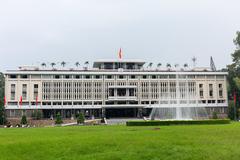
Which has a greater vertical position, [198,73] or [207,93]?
[198,73]

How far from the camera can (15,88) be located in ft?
288

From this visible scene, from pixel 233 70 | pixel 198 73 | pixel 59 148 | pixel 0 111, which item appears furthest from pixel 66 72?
pixel 59 148

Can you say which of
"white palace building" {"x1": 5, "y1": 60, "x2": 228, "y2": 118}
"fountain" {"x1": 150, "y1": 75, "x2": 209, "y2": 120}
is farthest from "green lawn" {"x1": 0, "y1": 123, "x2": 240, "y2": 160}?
"white palace building" {"x1": 5, "y1": 60, "x2": 228, "y2": 118}

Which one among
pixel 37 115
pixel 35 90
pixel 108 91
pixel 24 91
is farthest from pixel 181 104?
pixel 24 91

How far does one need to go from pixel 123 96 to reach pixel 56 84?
1888 centimetres

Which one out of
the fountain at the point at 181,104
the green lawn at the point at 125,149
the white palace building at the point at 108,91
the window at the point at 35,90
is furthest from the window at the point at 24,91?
the green lawn at the point at 125,149

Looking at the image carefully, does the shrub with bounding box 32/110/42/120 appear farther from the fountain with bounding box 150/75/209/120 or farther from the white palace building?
the fountain with bounding box 150/75/209/120

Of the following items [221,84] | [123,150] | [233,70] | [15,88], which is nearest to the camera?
[123,150]

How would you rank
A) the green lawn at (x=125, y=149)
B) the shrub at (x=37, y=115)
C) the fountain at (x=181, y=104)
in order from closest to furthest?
the green lawn at (x=125, y=149) < the shrub at (x=37, y=115) < the fountain at (x=181, y=104)

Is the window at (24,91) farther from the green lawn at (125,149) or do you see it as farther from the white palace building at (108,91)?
the green lawn at (125,149)

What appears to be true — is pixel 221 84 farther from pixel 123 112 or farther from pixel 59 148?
pixel 59 148

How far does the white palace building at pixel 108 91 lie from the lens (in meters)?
87.9

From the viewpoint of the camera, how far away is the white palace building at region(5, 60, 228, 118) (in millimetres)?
87875

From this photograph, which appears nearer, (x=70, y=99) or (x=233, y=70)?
(x=233, y=70)
